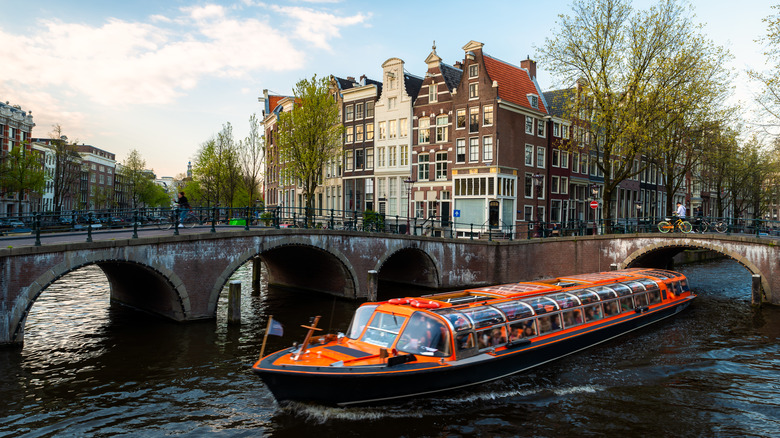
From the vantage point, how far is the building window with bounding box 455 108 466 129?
41.5 m

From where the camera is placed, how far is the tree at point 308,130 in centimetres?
3906

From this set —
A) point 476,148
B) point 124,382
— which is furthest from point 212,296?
point 476,148

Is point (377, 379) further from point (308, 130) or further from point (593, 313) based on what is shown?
point (308, 130)

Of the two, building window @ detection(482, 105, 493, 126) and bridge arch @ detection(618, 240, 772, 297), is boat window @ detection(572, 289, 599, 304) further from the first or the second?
building window @ detection(482, 105, 493, 126)

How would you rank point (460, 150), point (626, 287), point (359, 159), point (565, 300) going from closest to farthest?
point (565, 300)
point (626, 287)
point (460, 150)
point (359, 159)

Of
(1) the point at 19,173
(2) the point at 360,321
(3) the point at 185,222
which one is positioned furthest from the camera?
(1) the point at 19,173

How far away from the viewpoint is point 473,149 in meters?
41.0

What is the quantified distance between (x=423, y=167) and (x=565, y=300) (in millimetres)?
29033

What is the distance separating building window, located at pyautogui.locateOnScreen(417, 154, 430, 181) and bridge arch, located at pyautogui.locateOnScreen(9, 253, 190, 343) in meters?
26.5

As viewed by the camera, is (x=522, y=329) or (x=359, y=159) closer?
(x=522, y=329)

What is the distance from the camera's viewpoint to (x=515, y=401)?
42.8 feet

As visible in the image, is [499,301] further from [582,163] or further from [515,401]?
[582,163]

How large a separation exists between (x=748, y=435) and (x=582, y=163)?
3936 cm

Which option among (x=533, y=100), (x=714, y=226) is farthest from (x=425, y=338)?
(x=533, y=100)
